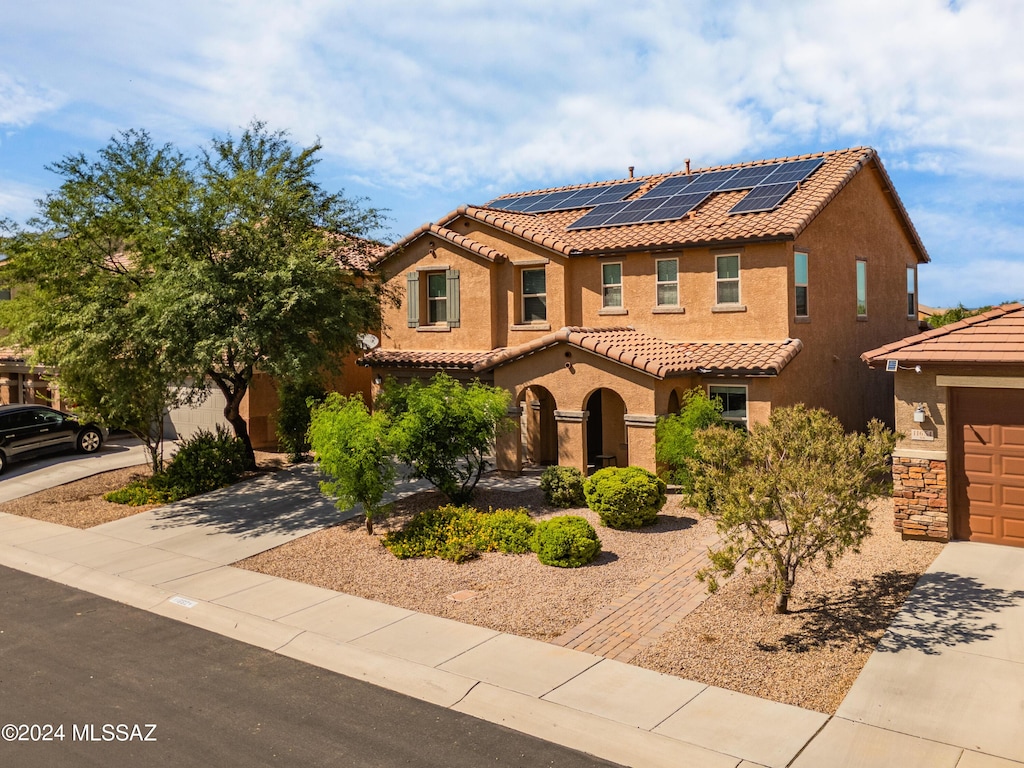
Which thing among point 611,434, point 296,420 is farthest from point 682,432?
point 296,420

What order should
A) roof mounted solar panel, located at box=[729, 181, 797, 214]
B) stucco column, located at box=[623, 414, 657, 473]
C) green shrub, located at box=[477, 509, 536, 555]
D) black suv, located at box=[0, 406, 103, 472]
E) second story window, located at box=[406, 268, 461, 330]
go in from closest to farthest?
green shrub, located at box=[477, 509, 536, 555] → stucco column, located at box=[623, 414, 657, 473] → roof mounted solar panel, located at box=[729, 181, 797, 214] → black suv, located at box=[0, 406, 103, 472] → second story window, located at box=[406, 268, 461, 330]

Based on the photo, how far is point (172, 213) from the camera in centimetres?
1675

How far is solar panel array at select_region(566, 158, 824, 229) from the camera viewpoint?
20.9 meters

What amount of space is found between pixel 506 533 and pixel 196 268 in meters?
8.17

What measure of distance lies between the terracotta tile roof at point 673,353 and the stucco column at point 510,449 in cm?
133

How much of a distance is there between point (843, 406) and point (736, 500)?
14139mm

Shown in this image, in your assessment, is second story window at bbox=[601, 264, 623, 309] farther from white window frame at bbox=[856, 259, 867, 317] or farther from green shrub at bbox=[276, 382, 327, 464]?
green shrub at bbox=[276, 382, 327, 464]

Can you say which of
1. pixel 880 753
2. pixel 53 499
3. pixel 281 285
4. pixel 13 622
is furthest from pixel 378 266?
pixel 880 753

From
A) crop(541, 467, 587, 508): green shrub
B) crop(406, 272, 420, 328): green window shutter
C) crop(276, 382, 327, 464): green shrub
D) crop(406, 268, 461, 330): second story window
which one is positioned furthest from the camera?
crop(406, 272, 420, 328): green window shutter

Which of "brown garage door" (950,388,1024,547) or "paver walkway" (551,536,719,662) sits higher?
"brown garage door" (950,388,1024,547)

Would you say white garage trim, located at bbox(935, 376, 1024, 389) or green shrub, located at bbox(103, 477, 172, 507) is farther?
green shrub, located at bbox(103, 477, 172, 507)

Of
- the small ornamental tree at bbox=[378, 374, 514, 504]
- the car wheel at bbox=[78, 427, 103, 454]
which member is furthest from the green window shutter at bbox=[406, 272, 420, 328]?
the car wheel at bbox=[78, 427, 103, 454]

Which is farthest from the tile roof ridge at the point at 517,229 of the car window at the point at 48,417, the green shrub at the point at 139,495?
the car window at the point at 48,417

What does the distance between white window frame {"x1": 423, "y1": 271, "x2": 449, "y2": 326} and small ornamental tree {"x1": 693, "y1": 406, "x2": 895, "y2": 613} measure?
14578 mm
